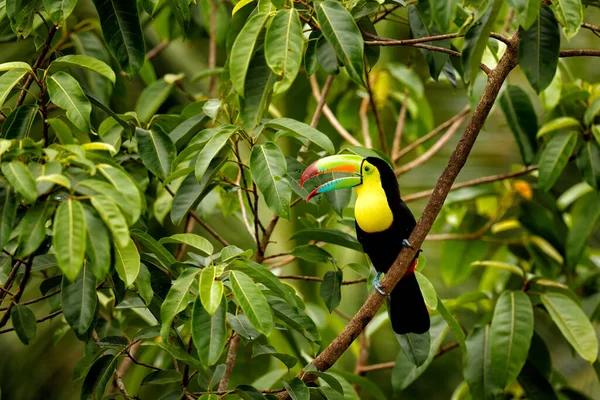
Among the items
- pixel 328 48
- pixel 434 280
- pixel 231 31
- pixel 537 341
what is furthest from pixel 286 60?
pixel 434 280

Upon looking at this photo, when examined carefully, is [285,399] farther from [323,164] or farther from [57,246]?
[57,246]

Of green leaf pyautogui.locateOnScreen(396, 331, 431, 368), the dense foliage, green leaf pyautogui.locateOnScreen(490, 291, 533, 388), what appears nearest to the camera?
the dense foliage

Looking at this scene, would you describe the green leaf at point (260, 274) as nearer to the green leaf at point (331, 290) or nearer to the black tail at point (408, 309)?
the green leaf at point (331, 290)

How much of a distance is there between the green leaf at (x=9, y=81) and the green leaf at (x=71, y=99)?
0.31 feet

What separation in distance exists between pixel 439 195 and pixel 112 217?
40.3 inches

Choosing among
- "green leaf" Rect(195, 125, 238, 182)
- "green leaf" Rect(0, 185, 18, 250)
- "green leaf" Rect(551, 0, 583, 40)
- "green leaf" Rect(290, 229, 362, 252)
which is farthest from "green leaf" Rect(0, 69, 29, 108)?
"green leaf" Rect(551, 0, 583, 40)

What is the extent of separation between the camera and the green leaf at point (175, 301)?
6.47ft

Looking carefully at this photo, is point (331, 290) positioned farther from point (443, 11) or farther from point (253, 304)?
point (443, 11)

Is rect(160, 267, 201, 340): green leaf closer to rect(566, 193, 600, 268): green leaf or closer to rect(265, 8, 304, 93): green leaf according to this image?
rect(265, 8, 304, 93): green leaf

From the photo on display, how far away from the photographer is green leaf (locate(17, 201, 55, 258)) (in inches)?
68.5

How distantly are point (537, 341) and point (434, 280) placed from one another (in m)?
2.20

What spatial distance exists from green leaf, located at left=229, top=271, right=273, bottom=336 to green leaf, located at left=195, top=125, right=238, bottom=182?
1.20 ft

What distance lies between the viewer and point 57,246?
1.63 m

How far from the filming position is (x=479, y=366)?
313cm
